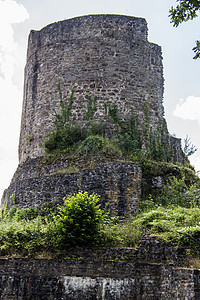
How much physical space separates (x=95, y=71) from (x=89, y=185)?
7146 mm

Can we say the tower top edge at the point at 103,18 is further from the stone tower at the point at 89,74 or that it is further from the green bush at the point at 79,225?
the green bush at the point at 79,225

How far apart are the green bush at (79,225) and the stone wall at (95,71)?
24.8 ft

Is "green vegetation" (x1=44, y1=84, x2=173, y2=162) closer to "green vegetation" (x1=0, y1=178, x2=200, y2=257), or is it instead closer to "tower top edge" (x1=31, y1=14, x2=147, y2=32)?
"tower top edge" (x1=31, y1=14, x2=147, y2=32)

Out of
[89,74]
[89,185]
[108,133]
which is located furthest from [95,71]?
[89,185]

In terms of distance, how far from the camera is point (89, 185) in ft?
53.7

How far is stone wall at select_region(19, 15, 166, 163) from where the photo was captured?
20.6 meters

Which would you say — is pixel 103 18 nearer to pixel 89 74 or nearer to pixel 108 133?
pixel 89 74

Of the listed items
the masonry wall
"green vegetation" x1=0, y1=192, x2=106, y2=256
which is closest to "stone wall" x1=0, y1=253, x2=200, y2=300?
the masonry wall

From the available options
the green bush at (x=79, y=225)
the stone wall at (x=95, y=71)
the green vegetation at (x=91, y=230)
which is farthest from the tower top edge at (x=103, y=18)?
the green bush at (x=79, y=225)

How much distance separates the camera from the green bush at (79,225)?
1321 centimetres

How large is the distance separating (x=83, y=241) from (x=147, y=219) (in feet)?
8.10

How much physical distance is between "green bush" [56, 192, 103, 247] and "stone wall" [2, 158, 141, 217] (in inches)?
86.8

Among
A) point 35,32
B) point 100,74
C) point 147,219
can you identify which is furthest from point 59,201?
point 35,32

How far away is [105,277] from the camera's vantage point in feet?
40.5
